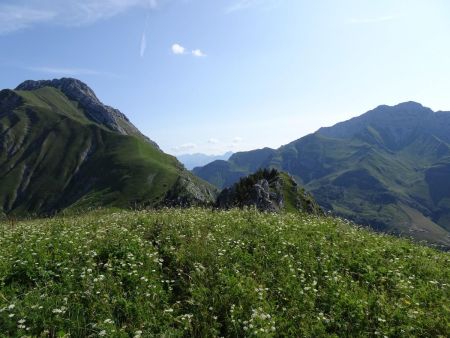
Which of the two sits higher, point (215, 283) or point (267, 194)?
point (215, 283)

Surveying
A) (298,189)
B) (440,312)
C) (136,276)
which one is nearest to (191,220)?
(136,276)

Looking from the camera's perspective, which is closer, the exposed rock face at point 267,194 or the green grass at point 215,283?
the green grass at point 215,283

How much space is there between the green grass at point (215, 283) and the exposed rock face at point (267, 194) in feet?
79.8

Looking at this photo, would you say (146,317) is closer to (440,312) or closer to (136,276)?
(136,276)

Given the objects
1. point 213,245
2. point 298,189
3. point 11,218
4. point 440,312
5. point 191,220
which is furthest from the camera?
point 298,189

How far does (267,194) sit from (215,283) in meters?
44.2

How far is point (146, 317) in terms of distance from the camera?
29.7 feet

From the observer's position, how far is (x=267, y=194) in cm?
5431

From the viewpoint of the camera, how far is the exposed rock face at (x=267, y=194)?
50344 millimetres

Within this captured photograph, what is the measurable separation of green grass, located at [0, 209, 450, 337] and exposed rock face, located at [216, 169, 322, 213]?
24335 mm

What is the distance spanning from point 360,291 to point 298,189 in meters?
72.6

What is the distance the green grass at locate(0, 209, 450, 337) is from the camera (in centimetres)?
888

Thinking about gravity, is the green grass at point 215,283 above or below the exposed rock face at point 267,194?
above

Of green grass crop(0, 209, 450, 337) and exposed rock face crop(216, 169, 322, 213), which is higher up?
green grass crop(0, 209, 450, 337)
